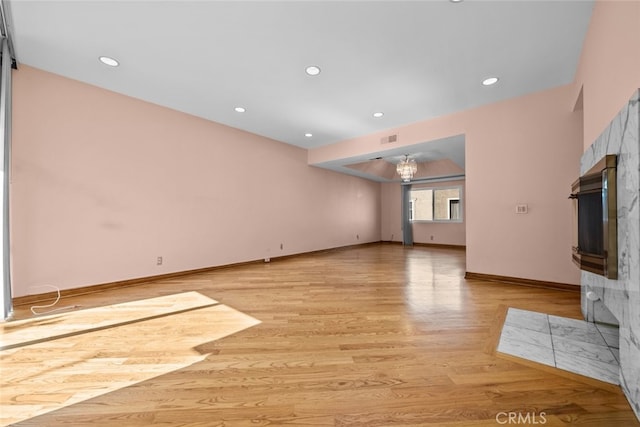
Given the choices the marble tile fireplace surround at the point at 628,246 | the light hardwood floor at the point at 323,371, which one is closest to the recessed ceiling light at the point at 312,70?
the marble tile fireplace surround at the point at 628,246

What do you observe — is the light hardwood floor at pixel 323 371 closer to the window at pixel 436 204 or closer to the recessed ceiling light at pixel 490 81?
the recessed ceiling light at pixel 490 81

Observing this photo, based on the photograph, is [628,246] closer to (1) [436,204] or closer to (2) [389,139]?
(2) [389,139]

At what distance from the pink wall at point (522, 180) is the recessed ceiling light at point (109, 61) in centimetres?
464

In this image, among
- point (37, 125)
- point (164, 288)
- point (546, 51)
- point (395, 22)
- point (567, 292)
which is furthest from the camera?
point (164, 288)

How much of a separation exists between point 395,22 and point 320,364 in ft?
9.34

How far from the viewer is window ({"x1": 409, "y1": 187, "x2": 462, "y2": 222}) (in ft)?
27.1

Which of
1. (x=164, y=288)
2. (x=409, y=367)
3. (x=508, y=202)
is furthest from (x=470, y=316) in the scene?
(x=164, y=288)

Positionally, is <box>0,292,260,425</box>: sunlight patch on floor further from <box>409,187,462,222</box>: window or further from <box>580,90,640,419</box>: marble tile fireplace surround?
<box>409,187,462,222</box>: window

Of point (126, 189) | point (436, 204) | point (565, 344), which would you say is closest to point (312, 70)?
point (126, 189)

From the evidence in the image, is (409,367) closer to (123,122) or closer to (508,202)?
(508,202)

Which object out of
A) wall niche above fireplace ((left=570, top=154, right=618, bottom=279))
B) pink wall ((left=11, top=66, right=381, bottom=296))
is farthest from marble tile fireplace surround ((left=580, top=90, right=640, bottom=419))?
pink wall ((left=11, top=66, right=381, bottom=296))

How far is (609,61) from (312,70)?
2.54 meters

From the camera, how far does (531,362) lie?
1.63 meters

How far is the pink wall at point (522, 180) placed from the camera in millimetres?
3275
